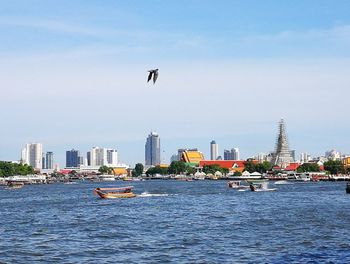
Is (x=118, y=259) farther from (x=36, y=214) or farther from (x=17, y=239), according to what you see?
(x=36, y=214)

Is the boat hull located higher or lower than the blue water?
higher

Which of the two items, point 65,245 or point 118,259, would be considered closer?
point 118,259

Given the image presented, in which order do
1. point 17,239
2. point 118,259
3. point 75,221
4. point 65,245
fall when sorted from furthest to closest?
point 75,221
point 17,239
point 65,245
point 118,259

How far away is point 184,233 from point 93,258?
33.5 feet

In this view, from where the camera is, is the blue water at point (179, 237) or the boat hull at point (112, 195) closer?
the blue water at point (179, 237)

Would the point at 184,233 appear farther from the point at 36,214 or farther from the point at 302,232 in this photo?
the point at 36,214

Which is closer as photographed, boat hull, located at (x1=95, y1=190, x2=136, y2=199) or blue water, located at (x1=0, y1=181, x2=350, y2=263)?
blue water, located at (x1=0, y1=181, x2=350, y2=263)

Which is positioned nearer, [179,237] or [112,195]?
[179,237]

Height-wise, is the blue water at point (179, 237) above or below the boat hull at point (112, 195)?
below

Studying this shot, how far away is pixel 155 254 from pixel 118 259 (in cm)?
207

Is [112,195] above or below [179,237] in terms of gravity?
above

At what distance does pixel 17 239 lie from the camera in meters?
37.4

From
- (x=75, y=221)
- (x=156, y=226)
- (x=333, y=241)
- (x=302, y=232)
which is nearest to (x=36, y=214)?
Answer: (x=75, y=221)

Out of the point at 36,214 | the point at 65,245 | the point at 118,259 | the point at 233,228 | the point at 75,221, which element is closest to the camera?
the point at 118,259
